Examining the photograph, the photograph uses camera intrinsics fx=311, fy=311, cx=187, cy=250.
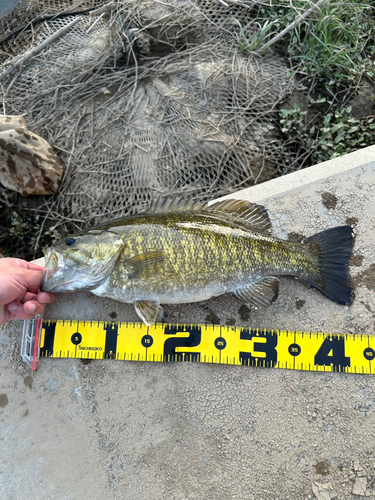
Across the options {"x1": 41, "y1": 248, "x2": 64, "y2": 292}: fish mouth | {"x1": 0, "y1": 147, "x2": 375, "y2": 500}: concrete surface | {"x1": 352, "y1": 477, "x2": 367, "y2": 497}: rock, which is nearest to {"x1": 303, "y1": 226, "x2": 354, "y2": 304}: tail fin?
{"x1": 0, "y1": 147, "x2": 375, "y2": 500}: concrete surface

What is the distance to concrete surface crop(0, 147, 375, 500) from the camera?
8.11ft

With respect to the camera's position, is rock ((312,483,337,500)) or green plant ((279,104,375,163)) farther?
green plant ((279,104,375,163))

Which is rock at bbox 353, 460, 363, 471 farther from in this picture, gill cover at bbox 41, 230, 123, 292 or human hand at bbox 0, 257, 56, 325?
human hand at bbox 0, 257, 56, 325

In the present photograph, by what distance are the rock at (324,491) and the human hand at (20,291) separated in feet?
8.51

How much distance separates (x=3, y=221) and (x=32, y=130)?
1.09m

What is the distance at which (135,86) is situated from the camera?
11.4 ft

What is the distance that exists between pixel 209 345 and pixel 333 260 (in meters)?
1.27

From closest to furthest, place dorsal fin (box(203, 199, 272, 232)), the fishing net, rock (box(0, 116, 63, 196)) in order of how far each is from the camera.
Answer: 1. dorsal fin (box(203, 199, 272, 232))
2. rock (box(0, 116, 63, 196))
3. the fishing net

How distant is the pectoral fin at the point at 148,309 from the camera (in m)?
2.52

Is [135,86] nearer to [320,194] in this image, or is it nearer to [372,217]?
[320,194]

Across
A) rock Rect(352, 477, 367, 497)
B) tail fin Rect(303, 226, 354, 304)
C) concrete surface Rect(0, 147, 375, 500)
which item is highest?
tail fin Rect(303, 226, 354, 304)

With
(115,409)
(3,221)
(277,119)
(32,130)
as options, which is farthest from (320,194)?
(3,221)

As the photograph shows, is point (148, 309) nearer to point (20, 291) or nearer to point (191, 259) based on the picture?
point (191, 259)

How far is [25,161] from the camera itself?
A: 324 cm
